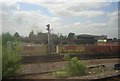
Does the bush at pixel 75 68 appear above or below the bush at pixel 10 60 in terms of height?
below

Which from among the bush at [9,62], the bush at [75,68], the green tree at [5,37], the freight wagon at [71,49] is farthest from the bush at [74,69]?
the freight wagon at [71,49]

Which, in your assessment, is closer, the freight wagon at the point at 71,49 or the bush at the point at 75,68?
the bush at the point at 75,68

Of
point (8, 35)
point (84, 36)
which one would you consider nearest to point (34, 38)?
point (84, 36)

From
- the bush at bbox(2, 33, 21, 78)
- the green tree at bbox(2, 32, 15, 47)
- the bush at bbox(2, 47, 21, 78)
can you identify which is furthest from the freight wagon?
the bush at bbox(2, 47, 21, 78)

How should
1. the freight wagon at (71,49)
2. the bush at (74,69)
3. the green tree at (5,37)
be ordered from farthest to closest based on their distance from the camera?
the freight wagon at (71,49), the green tree at (5,37), the bush at (74,69)

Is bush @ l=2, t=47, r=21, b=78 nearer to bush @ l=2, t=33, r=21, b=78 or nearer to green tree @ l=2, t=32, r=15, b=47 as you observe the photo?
bush @ l=2, t=33, r=21, b=78

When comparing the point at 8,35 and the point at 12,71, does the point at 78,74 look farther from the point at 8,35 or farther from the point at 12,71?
the point at 8,35

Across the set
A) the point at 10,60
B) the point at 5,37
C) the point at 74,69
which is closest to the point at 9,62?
the point at 10,60

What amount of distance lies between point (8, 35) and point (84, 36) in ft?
139

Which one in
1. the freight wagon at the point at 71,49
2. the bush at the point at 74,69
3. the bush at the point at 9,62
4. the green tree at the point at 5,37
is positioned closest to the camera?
the bush at the point at 9,62

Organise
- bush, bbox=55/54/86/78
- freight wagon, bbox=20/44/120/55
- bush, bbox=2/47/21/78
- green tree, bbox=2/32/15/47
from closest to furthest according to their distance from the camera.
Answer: bush, bbox=2/47/21/78 → bush, bbox=55/54/86/78 → green tree, bbox=2/32/15/47 → freight wagon, bbox=20/44/120/55

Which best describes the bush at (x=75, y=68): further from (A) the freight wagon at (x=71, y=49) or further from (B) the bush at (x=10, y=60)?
(A) the freight wagon at (x=71, y=49)

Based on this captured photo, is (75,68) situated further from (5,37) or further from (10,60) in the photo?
(5,37)

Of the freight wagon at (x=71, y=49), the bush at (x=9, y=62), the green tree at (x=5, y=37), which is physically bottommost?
the freight wagon at (x=71, y=49)
